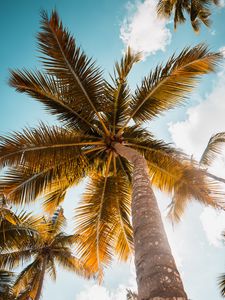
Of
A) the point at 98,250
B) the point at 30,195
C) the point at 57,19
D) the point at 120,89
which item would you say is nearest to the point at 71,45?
the point at 57,19

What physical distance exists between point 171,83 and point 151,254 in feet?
17.0

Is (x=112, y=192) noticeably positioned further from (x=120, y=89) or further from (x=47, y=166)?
(x=120, y=89)

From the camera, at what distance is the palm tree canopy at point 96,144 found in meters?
6.69

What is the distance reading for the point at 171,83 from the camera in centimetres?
713

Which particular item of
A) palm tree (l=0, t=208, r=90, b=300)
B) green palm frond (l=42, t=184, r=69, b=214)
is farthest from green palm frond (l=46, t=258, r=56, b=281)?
green palm frond (l=42, t=184, r=69, b=214)

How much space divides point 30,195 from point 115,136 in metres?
2.96

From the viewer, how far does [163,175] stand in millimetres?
7797

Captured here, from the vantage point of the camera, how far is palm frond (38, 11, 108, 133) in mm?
6543

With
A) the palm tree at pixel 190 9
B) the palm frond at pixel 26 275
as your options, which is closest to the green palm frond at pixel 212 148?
the palm tree at pixel 190 9

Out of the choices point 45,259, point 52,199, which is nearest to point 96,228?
point 52,199

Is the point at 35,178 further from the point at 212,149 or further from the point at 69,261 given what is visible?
the point at 69,261

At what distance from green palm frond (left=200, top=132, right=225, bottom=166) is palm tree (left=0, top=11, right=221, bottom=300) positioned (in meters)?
0.52

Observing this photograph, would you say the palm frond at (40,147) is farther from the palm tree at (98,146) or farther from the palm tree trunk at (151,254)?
the palm tree trunk at (151,254)

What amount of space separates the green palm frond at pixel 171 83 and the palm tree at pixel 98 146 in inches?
1.0
